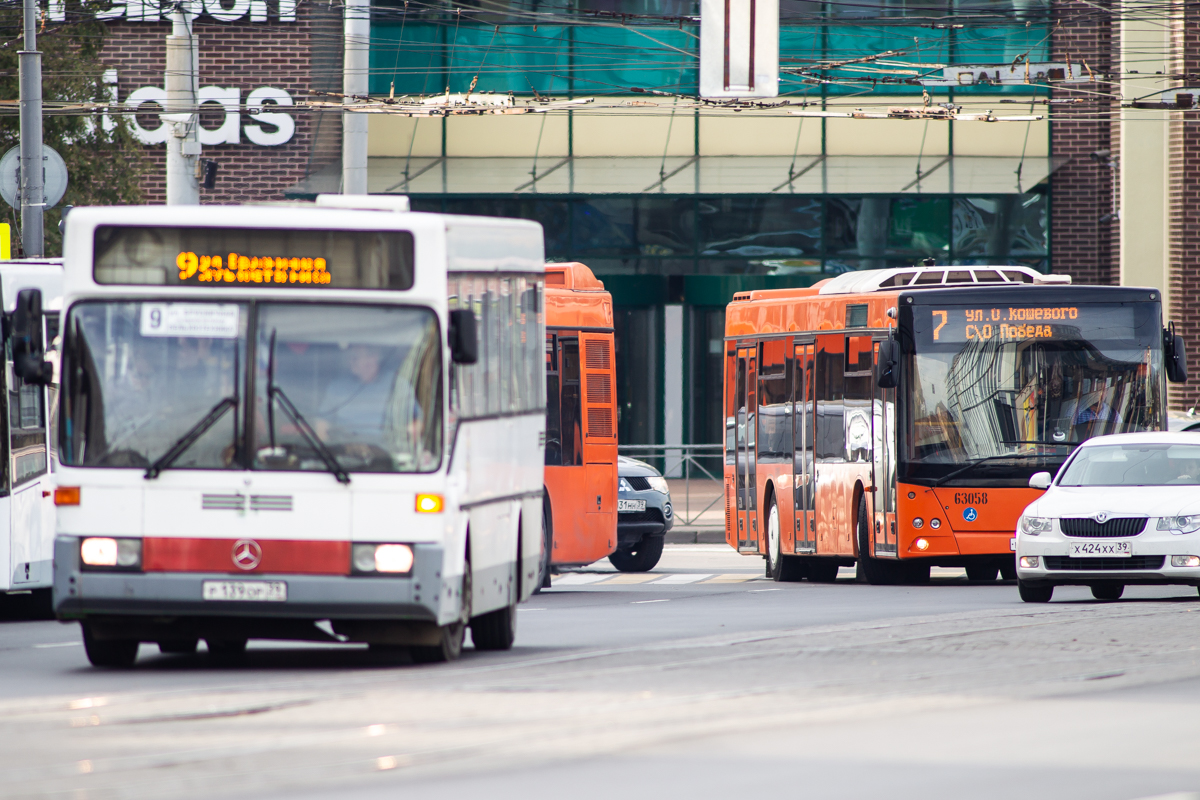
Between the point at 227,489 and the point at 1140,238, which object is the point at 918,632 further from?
the point at 1140,238

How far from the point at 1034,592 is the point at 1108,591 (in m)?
1.45

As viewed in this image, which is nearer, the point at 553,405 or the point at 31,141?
the point at 553,405

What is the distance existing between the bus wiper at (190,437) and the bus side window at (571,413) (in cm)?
999

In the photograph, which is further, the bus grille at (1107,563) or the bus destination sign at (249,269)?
the bus grille at (1107,563)

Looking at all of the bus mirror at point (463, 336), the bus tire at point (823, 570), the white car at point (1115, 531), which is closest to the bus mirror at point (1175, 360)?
the white car at point (1115, 531)

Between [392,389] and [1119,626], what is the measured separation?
611 centimetres

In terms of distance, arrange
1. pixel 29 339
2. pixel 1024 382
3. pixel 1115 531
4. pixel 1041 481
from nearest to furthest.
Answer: pixel 29 339
pixel 1115 531
pixel 1041 481
pixel 1024 382

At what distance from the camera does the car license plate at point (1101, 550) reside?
18219mm

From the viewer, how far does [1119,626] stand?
15.4m

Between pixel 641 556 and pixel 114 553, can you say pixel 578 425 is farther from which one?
pixel 114 553

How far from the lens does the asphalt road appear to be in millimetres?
8086

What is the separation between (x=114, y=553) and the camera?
11875 mm

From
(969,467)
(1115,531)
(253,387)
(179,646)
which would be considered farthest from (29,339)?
(969,467)

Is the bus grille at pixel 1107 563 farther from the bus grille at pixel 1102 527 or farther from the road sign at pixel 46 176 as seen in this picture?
the road sign at pixel 46 176
